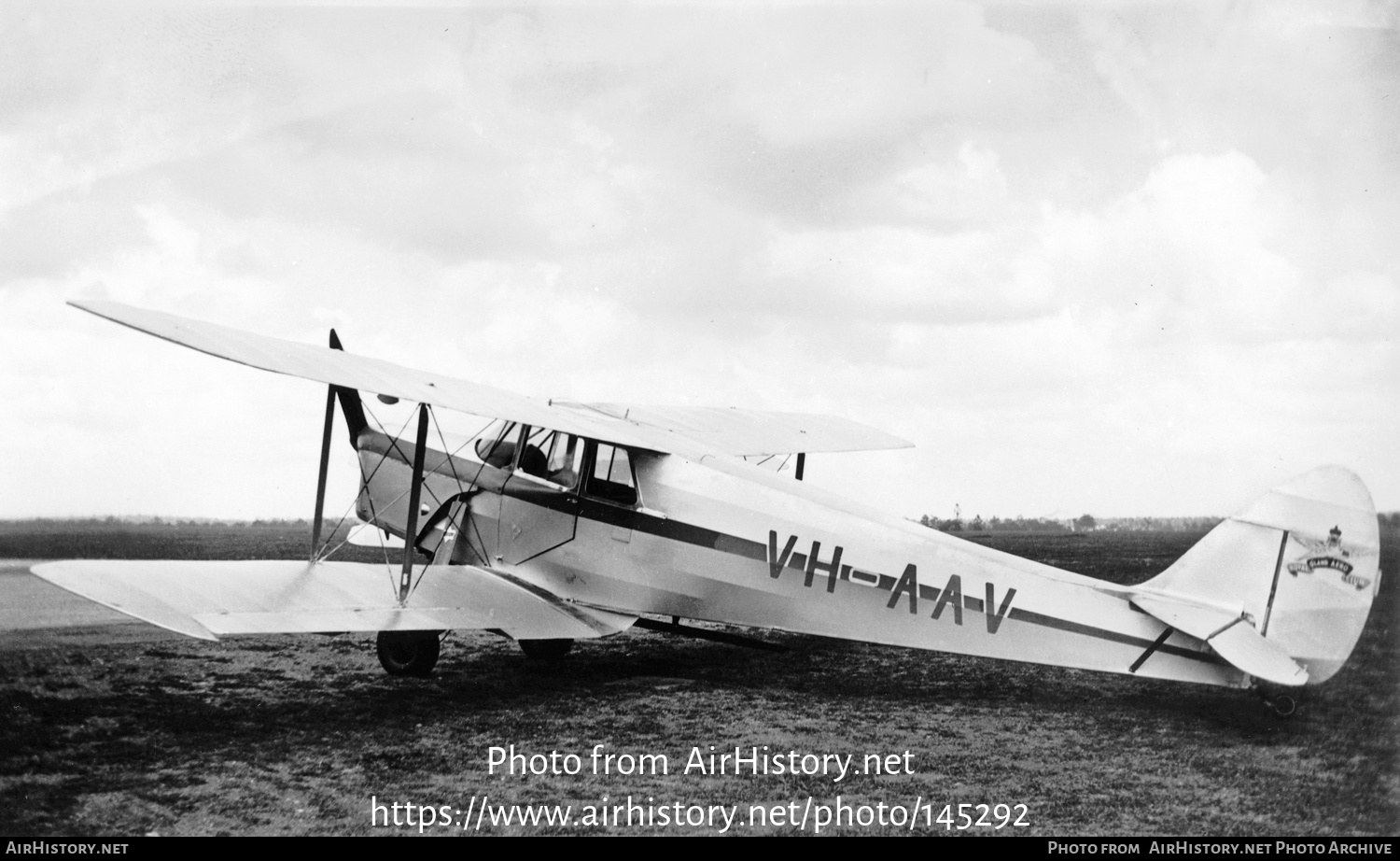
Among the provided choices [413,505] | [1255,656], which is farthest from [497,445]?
[1255,656]

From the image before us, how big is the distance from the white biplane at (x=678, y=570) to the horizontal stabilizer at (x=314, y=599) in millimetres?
18

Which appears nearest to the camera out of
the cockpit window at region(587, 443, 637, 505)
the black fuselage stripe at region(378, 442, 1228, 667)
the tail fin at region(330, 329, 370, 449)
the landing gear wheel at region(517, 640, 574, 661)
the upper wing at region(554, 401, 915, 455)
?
the black fuselage stripe at region(378, 442, 1228, 667)

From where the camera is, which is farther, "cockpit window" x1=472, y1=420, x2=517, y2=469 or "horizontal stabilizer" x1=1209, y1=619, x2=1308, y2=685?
"cockpit window" x1=472, y1=420, x2=517, y2=469

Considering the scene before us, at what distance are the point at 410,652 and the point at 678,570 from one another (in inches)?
75.0

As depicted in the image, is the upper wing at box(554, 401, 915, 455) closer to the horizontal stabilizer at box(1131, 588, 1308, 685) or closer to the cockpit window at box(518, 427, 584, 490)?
A: the cockpit window at box(518, 427, 584, 490)

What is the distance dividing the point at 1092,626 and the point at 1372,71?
348 cm

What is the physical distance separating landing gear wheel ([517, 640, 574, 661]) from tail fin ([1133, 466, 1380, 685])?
407 centimetres

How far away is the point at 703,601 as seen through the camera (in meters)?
6.17

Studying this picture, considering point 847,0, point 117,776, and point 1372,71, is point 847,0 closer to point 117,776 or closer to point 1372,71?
point 1372,71

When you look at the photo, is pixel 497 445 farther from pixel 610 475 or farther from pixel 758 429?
pixel 758 429

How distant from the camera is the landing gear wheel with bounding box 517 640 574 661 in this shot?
713 centimetres

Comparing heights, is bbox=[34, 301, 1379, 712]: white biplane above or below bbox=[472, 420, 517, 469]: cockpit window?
below

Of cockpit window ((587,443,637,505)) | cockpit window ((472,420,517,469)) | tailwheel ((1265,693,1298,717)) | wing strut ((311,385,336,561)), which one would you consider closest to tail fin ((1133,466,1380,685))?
tailwheel ((1265,693,1298,717))

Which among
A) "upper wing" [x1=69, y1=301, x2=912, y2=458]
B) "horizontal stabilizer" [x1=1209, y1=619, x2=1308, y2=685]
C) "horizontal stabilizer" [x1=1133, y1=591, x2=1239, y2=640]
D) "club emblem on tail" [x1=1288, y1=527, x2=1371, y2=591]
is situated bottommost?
"horizontal stabilizer" [x1=1209, y1=619, x2=1308, y2=685]
